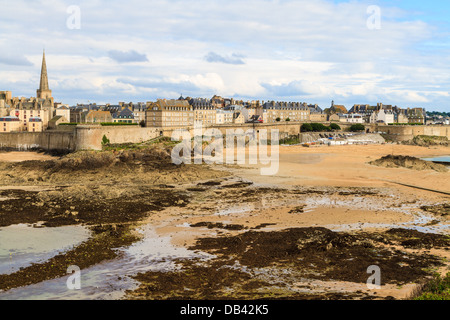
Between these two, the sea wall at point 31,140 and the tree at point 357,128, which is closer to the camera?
the sea wall at point 31,140

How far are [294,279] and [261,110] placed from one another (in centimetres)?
9605

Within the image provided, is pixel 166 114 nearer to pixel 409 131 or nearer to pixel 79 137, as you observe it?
pixel 79 137

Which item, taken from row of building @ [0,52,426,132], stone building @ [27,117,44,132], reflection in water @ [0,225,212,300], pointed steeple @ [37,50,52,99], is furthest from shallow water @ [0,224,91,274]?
pointed steeple @ [37,50,52,99]

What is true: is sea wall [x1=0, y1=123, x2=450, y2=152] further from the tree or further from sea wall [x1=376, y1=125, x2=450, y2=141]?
sea wall [x1=376, y1=125, x2=450, y2=141]

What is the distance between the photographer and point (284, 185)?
34.0 m

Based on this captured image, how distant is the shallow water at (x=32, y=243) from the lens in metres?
17.0

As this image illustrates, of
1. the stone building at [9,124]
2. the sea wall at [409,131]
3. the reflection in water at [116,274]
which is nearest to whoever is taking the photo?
the reflection in water at [116,274]

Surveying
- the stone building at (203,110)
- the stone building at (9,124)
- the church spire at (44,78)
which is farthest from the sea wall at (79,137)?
the church spire at (44,78)

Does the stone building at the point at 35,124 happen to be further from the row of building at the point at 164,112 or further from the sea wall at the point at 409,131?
the sea wall at the point at 409,131

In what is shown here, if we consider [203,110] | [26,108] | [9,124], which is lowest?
[9,124]

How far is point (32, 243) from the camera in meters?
19.2

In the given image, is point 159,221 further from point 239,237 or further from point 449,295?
point 449,295

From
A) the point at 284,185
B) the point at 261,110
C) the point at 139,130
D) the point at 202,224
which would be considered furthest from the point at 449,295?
the point at 261,110

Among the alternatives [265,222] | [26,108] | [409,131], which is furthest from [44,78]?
[265,222]
